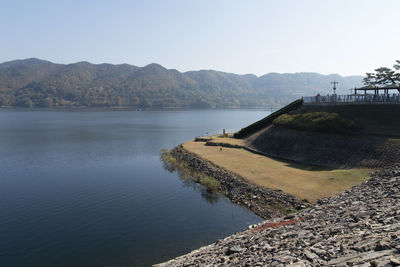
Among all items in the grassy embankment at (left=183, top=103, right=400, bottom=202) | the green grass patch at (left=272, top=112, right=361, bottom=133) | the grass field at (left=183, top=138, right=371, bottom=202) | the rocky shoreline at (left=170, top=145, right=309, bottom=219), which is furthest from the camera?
the green grass patch at (left=272, top=112, right=361, bottom=133)

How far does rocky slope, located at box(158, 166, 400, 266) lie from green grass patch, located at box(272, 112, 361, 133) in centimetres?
1888

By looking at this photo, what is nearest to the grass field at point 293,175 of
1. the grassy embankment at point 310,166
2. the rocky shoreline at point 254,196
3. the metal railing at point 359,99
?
the grassy embankment at point 310,166

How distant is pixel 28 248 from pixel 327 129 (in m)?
39.4

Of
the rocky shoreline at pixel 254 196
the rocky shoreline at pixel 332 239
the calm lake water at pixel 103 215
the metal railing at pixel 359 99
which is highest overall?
the metal railing at pixel 359 99

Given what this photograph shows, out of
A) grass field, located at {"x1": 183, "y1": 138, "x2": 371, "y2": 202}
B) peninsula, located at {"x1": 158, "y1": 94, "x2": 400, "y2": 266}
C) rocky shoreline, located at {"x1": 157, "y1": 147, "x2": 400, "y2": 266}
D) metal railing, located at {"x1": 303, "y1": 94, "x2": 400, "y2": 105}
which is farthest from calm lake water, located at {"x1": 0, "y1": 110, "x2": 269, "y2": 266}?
metal railing, located at {"x1": 303, "y1": 94, "x2": 400, "y2": 105}

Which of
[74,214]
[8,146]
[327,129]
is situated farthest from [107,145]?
[327,129]

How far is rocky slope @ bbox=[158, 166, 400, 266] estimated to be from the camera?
450 inches

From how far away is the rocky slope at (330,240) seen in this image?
1142 cm

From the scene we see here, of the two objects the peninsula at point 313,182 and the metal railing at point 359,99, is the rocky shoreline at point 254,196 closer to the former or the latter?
the peninsula at point 313,182

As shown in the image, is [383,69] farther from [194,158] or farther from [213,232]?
[213,232]

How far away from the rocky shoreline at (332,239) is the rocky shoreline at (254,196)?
142 inches

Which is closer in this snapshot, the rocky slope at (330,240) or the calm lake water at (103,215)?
the rocky slope at (330,240)

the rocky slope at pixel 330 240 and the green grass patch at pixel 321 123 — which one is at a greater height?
the green grass patch at pixel 321 123

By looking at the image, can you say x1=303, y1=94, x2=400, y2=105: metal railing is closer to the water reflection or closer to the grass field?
the grass field
